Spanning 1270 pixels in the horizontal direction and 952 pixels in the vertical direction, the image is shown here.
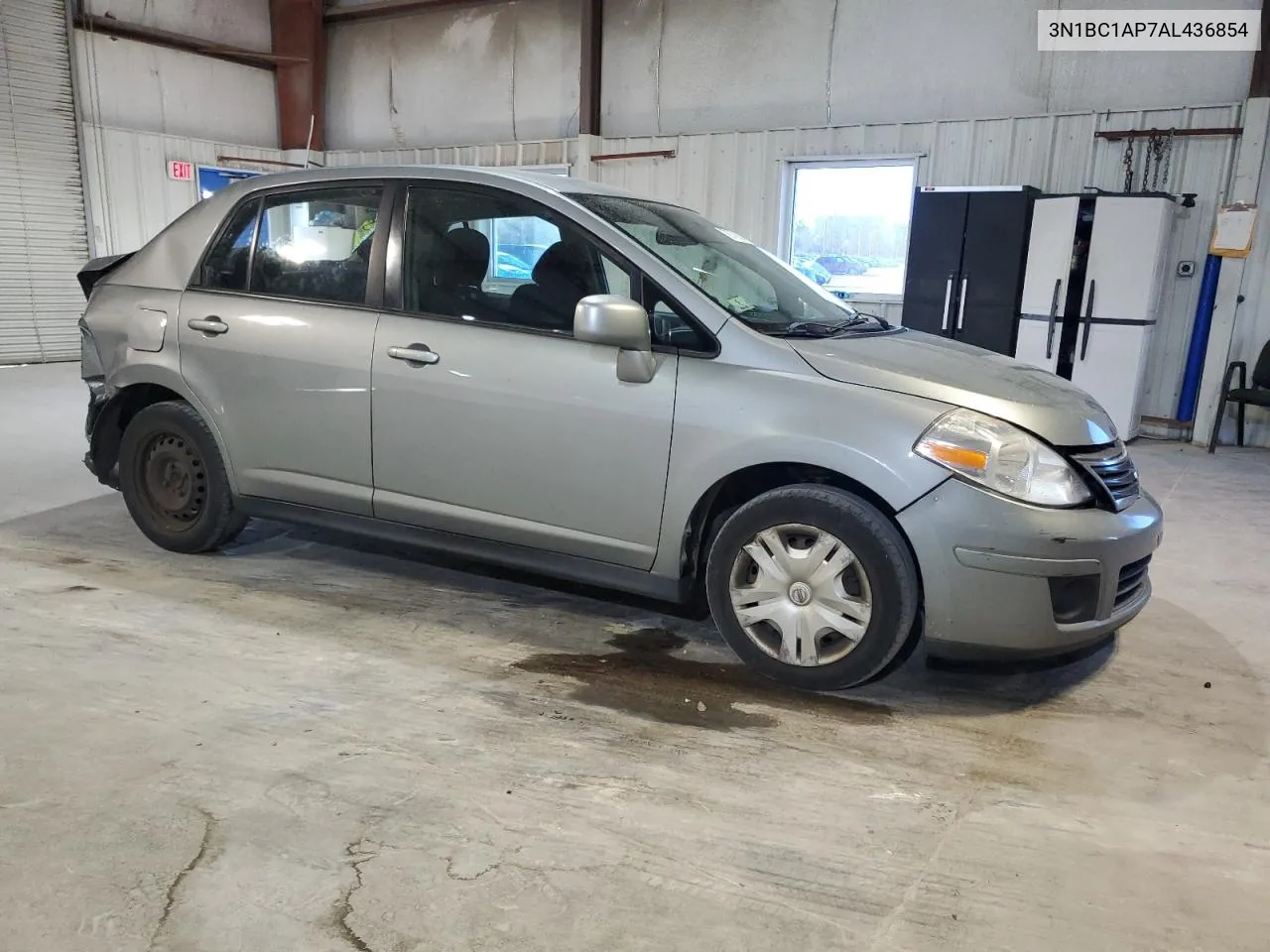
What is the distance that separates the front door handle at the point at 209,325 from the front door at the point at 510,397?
28.8 inches

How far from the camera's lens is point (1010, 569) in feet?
8.15

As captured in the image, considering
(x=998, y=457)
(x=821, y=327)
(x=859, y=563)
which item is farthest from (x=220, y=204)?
(x=998, y=457)

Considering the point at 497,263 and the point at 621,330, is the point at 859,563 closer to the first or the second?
the point at 621,330

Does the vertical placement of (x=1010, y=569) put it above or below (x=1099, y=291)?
below

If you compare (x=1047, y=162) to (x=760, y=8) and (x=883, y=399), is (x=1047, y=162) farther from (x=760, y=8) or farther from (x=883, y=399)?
(x=883, y=399)

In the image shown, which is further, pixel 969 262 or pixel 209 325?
pixel 969 262

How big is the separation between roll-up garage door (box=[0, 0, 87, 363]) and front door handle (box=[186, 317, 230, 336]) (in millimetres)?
8592

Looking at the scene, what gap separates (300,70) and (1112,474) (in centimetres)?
1254

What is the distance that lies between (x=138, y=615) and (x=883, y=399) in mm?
2558

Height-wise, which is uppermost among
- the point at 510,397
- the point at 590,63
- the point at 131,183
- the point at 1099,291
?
the point at 590,63

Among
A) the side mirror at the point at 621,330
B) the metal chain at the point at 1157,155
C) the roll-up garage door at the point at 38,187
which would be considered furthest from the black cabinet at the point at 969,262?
the roll-up garage door at the point at 38,187

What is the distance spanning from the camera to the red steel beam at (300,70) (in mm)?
12156

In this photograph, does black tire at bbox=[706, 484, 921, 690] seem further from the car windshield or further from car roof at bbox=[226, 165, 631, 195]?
car roof at bbox=[226, 165, 631, 195]

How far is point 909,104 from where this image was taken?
29.1 ft
